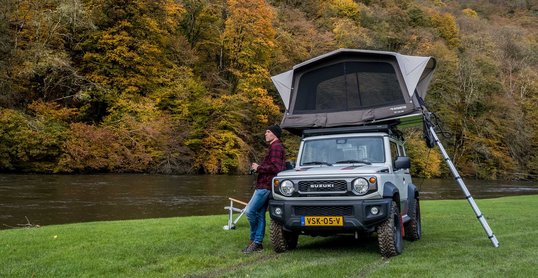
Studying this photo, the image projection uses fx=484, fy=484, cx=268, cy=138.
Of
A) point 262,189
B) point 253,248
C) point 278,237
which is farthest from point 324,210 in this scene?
point 253,248

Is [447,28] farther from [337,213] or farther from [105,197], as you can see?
[337,213]

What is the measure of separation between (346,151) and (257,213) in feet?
6.99

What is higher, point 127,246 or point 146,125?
point 146,125

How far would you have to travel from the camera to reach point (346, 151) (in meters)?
9.55

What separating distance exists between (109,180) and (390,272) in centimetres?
2698

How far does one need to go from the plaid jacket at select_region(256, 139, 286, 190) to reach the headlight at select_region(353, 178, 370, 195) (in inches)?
65.6

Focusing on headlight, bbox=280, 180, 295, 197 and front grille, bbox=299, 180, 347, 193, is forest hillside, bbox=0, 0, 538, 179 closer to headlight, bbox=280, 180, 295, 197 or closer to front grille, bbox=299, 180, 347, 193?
headlight, bbox=280, 180, 295, 197

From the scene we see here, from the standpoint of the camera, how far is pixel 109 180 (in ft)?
102

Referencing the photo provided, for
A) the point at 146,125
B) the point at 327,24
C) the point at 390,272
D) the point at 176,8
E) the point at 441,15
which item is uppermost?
the point at 441,15

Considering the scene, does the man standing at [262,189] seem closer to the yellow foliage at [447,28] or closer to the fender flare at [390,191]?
the fender flare at [390,191]

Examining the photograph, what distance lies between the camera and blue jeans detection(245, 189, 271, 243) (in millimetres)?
9180

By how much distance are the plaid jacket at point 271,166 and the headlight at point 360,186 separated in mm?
1665

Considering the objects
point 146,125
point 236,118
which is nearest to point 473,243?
point 146,125

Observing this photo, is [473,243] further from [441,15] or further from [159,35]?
[441,15]
